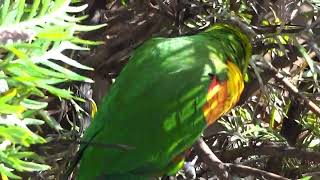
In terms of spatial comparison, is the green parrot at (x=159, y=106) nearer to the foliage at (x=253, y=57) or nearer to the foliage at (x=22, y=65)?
the foliage at (x=253, y=57)

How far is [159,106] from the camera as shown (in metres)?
0.92

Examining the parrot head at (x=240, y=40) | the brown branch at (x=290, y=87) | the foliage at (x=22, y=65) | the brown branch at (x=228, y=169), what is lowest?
the brown branch at (x=228, y=169)

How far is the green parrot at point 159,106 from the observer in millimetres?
893

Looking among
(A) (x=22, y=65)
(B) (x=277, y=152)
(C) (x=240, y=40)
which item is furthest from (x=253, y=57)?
(A) (x=22, y=65)

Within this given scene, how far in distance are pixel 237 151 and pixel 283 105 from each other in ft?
0.56

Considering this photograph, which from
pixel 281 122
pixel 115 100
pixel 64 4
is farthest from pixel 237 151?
pixel 64 4

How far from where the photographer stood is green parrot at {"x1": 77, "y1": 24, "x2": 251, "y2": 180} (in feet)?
2.93

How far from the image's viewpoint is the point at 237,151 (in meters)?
1.19

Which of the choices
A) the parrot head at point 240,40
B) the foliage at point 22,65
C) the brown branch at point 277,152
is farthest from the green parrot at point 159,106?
the foliage at point 22,65

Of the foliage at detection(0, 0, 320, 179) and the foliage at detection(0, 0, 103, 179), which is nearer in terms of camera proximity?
the foliage at detection(0, 0, 103, 179)

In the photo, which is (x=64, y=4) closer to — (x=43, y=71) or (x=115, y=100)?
(x=43, y=71)

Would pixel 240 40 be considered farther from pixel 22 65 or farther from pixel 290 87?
pixel 22 65

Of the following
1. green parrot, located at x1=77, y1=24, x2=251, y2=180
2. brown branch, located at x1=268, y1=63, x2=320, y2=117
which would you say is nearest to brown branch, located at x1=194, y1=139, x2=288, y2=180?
green parrot, located at x1=77, y1=24, x2=251, y2=180

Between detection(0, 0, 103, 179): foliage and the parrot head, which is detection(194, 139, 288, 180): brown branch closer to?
the parrot head
